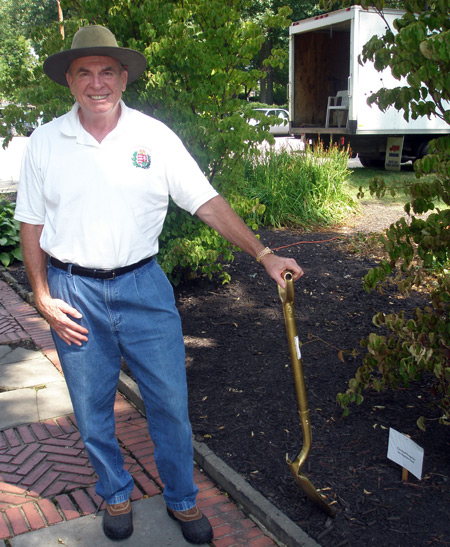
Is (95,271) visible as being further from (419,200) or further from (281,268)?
(419,200)

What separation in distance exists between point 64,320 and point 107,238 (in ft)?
1.27

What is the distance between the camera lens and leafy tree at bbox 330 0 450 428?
257 centimetres

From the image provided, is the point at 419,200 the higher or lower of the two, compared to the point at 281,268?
higher

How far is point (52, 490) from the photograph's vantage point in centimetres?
317

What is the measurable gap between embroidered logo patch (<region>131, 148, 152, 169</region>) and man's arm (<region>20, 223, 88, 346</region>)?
506 millimetres

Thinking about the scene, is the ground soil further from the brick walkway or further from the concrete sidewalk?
the brick walkway

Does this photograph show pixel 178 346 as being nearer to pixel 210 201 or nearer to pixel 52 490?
pixel 210 201

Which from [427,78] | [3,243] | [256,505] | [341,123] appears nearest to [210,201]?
[427,78]

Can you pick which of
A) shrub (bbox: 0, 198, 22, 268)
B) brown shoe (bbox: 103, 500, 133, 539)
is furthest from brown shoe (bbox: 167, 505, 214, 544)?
shrub (bbox: 0, 198, 22, 268)

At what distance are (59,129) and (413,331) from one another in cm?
195

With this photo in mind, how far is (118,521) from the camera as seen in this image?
110 inches

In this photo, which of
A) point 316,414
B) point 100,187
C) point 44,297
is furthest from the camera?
point 316,414

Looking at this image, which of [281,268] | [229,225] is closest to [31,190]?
[229,225]

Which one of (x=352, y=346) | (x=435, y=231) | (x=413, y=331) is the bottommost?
(x=352, y=346)
